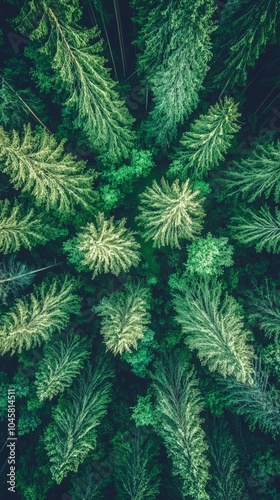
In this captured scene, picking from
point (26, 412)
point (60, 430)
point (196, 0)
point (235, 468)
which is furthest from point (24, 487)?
point (196, 0)

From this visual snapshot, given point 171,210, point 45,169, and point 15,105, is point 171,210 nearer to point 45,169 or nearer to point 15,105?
point 45,169

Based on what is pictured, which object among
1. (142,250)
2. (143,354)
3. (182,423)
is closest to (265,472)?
(182,423)

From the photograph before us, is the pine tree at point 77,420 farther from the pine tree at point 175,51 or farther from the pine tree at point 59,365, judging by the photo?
the pine tree at point 175,51

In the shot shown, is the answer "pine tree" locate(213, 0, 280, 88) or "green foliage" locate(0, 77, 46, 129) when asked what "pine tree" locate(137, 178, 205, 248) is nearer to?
"pine tree" locate(213, 0, 280, 88)

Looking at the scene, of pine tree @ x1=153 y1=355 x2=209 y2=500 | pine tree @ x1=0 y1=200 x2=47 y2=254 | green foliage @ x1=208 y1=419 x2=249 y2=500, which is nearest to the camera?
pine tree @ x1=153 y1=355 x2=209 y2=500

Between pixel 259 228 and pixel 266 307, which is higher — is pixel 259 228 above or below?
above

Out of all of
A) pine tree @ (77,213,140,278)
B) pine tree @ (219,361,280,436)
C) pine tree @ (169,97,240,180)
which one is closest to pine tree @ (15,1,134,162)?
pine tree @ (169,97,240,180)
